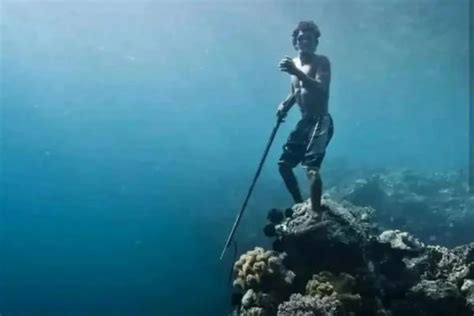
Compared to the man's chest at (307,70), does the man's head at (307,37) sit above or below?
above

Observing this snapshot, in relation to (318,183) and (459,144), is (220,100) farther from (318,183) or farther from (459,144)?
(318,183)

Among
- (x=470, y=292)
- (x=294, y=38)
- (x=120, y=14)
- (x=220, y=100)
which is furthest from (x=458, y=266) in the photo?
(x=220, y=100)

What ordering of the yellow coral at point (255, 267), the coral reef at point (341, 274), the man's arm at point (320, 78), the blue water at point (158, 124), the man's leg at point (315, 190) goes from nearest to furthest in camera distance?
the coral reef at point (341, 274)
the yellow coral at point (255, 267)
the man's leg at point (315, 190)
the man's arm at point (320, 78)
the blue water at point (158, 124)

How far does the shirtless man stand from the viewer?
7.21 meters

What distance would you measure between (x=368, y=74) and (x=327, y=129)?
41.2 meters

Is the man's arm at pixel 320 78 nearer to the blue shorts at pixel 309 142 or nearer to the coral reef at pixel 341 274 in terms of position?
the blue shorts at pixel 309 142

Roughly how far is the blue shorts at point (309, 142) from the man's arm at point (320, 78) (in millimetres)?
457

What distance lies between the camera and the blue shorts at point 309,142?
7230 millimetres

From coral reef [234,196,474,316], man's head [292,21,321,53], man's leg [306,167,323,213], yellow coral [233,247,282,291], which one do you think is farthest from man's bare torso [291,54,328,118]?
yellow coral [233,247,282,291]

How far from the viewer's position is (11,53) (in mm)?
65688

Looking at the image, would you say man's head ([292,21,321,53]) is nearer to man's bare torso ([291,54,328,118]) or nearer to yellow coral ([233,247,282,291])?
man's bare torso ([291,54,328,118])

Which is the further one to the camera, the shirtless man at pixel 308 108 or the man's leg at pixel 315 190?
the shirtless man at pixel 308 108

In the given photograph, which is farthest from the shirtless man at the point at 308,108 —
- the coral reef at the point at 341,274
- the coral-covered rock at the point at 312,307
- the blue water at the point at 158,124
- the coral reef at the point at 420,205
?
the coral reef at the point at 420,205

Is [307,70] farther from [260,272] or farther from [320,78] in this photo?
[260,272]
